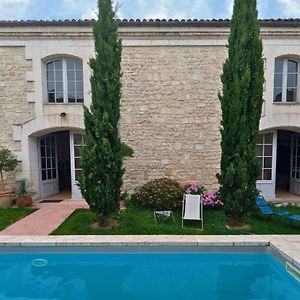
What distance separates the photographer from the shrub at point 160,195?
7383mm

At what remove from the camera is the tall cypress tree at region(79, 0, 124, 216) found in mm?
5840

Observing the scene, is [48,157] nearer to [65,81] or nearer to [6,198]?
[6,198]

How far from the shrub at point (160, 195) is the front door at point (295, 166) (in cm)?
583

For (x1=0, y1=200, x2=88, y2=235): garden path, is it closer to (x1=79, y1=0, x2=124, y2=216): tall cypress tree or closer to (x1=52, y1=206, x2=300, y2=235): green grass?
(x1=52, y1=206, x2=300, y2=235): green grass

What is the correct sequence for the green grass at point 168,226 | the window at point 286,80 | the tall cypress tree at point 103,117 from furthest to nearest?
the window at point 286,80, the green grass at point 168,226, the tall cypress tree at point 103,117

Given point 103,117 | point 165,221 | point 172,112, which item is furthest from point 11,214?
point 172,112

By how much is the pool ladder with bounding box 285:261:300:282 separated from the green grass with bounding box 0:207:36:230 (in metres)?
6.71

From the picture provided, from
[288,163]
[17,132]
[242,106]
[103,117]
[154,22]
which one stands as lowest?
[288,163]

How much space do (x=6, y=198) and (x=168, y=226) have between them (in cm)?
584

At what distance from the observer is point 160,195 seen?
7.45m

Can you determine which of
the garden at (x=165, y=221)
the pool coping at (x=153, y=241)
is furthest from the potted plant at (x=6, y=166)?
the pool coping at (x=153, y=241)

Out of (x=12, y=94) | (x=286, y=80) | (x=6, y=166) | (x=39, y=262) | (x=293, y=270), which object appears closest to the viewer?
(x=293, y=270)

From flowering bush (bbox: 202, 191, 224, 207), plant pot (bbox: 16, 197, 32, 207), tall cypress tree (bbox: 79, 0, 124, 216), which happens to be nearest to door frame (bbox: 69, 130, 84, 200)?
plant pot (bbox: 16, 197, 32, 207)

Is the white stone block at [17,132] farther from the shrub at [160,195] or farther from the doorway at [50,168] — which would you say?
the shrub at [160,195]
